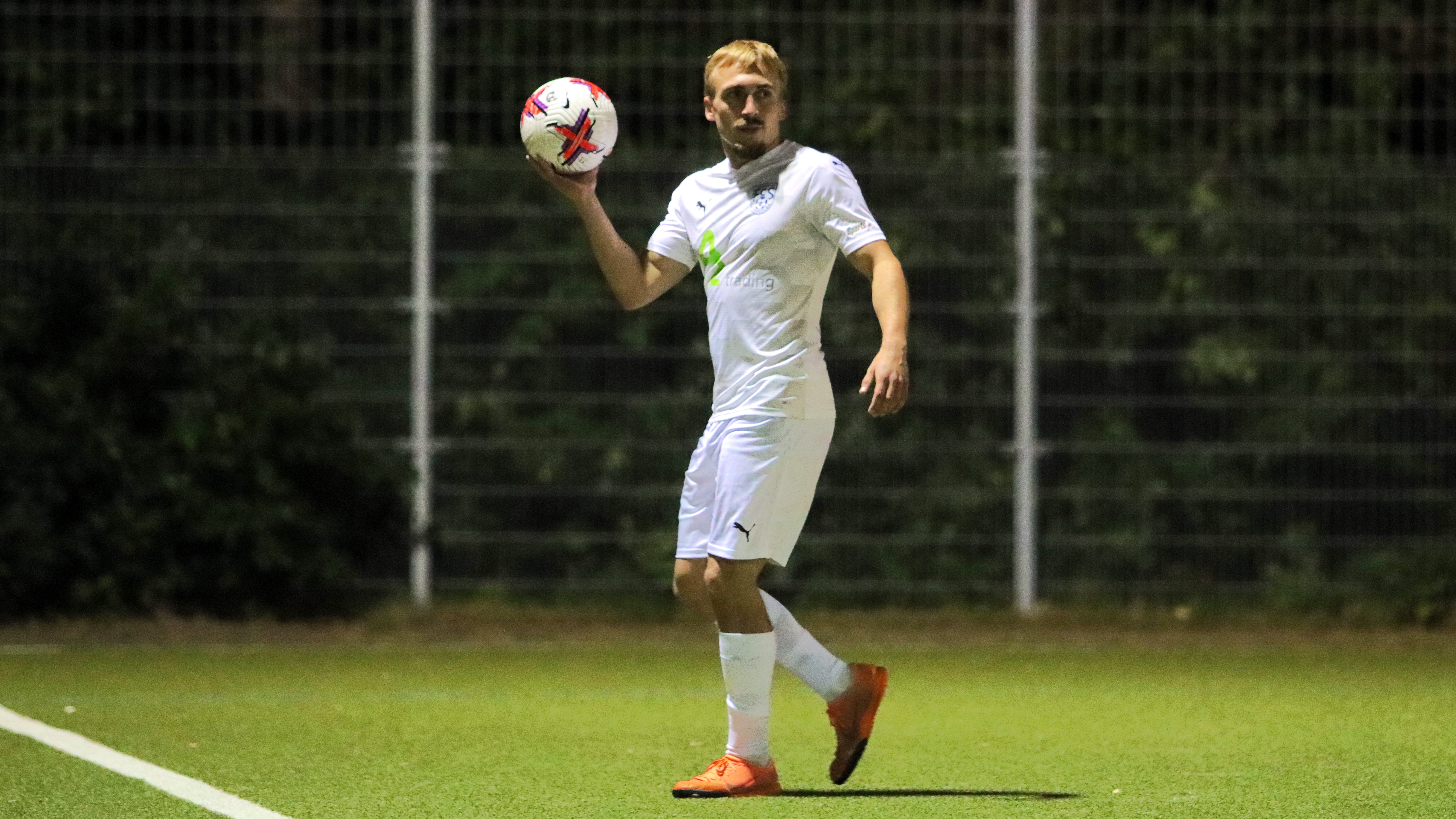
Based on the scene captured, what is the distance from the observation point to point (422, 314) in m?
10.8

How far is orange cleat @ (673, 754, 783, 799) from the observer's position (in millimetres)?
5637

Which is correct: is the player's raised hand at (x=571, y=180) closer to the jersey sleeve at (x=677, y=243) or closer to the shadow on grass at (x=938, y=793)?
the jersey sleeve at (x=677, y=243)

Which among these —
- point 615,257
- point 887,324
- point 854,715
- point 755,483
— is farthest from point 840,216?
point 854,715

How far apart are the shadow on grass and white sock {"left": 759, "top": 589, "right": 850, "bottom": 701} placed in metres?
0.26

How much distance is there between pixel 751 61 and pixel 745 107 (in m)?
0.12

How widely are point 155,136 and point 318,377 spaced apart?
4.72 feet

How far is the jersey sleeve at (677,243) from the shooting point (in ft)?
19.5

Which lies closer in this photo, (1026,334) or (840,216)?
(840,216)

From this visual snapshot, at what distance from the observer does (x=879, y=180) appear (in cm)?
1080

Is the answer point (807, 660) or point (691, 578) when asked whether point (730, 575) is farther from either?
point (807, 660)

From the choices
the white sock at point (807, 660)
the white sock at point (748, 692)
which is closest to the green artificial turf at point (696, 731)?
the white sock at point (748, 692)

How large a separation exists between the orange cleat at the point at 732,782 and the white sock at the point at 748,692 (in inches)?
0.8

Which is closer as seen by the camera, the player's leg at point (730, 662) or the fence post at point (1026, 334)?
the player's leg at point (730, 662)

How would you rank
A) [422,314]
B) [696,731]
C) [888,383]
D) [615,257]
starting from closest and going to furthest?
[888,383], [615,257], [696,731], [422,314]
